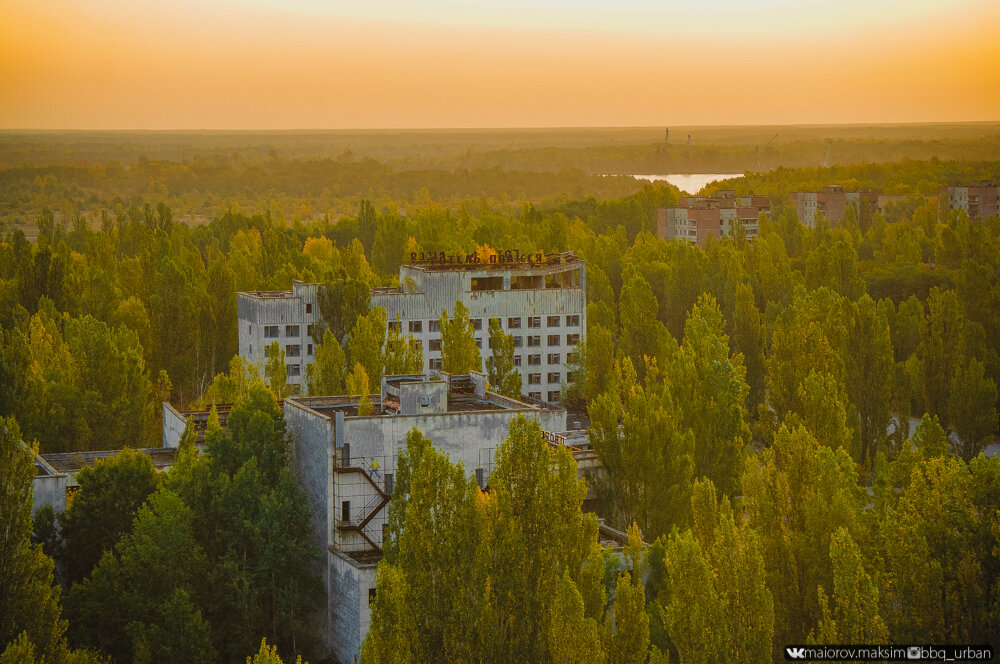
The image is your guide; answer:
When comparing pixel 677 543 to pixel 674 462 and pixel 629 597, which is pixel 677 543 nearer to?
pixel 629 597

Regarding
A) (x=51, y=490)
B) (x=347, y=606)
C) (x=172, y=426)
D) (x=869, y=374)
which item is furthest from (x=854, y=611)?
(x=869, y=374)

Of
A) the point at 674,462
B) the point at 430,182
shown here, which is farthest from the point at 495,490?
the point at 430,182

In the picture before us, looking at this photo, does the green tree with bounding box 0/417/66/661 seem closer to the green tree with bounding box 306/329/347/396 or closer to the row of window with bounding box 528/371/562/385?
the green tree with bounding box 306/329/347/396

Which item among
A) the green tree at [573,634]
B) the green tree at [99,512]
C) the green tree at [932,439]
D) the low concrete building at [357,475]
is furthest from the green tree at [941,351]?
the green tree at [573,634]

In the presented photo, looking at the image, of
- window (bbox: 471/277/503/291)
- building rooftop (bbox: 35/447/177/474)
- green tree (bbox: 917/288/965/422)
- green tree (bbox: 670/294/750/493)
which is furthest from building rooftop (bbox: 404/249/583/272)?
building rooftop (bbox: 35/447/177/474)

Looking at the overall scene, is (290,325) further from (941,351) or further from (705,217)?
(705,217)

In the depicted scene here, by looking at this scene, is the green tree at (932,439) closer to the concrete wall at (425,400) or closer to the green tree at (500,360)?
the concrete wall at (425,400)
